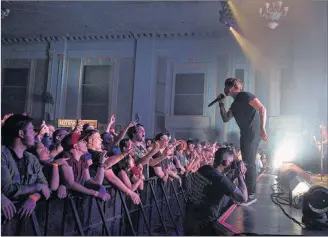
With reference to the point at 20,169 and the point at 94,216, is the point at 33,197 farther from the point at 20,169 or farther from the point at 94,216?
the point at 94,216

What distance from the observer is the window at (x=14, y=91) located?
13.2m

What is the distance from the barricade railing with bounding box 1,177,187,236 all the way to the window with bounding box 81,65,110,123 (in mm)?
7797

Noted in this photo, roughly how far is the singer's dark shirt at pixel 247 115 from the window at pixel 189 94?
8556mm

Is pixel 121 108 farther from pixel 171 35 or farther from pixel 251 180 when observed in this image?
pixel 251 180

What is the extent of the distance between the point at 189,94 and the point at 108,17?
3995mm

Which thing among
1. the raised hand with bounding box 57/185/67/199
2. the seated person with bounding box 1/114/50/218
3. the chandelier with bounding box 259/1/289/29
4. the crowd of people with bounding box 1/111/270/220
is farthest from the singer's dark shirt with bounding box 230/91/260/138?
the chandelier with bounding box 259/1/289/29

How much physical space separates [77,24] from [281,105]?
25.5 ft

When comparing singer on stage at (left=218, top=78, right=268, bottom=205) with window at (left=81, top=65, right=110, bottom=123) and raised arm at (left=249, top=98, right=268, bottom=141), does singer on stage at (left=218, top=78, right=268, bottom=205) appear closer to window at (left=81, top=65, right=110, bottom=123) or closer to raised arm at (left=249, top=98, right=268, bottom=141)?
raised arm at (left=249, top=98, right=268, bottom=141)

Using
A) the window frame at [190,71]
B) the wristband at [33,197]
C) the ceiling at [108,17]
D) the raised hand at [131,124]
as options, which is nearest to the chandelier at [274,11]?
the ceiling at [108,17]

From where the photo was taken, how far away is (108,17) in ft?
40.4

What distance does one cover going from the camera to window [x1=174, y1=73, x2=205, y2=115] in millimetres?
12023

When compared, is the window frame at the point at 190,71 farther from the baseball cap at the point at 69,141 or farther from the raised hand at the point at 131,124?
the baseball cap at the point at 69,141

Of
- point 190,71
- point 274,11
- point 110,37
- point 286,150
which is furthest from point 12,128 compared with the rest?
point 110,37

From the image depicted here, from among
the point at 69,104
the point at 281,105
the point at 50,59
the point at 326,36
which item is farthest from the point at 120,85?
the point at 326,36
